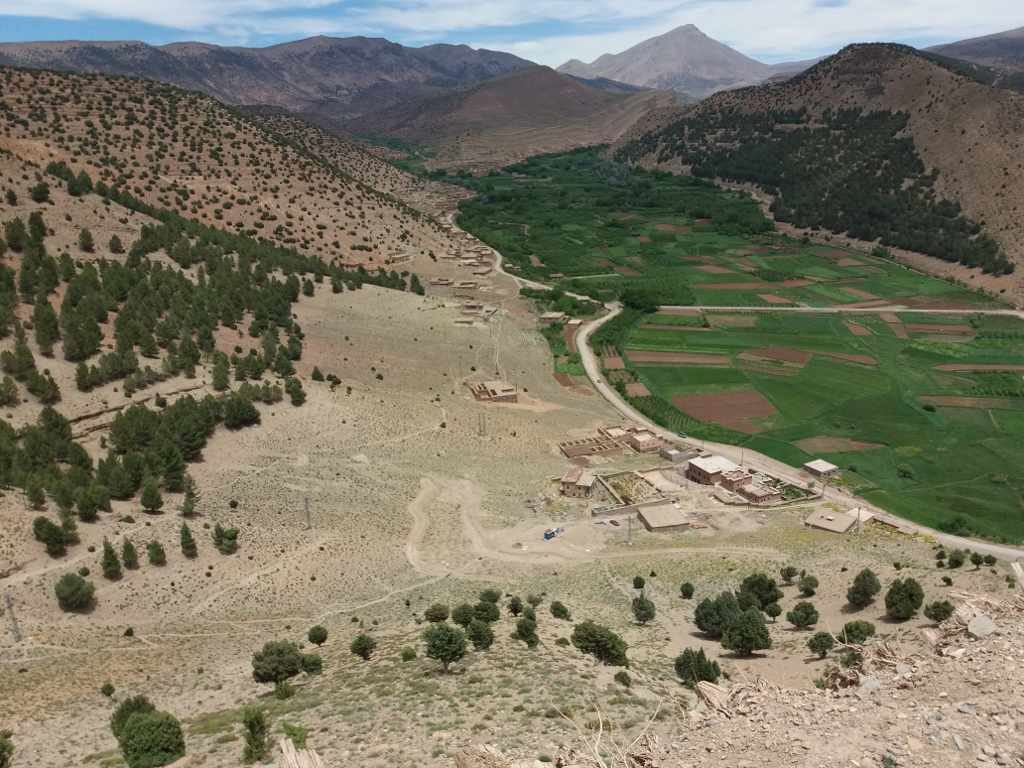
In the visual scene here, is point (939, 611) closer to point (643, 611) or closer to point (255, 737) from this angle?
point (643, 611)

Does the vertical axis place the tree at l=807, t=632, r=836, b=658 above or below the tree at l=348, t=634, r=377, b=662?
above

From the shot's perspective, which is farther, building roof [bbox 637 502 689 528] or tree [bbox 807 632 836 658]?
building roof [bbox 637 502 689 528]

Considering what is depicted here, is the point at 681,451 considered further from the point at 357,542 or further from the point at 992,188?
the point at 992,188

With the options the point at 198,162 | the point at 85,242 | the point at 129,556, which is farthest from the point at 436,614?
the point at 198,162

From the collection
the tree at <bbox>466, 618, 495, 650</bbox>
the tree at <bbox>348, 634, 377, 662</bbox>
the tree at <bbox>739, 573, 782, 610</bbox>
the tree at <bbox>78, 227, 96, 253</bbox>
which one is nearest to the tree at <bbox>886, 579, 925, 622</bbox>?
the tree at <bbox>739, 573, 782, 610</bbox>

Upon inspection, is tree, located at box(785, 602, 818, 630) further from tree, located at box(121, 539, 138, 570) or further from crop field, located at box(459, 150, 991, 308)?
crop field, located at box(459, 150, 991, 308)

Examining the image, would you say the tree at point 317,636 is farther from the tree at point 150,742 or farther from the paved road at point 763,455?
the paved road at point 763,455

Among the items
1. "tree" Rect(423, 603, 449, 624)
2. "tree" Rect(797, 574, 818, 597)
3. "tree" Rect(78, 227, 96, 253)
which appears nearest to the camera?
"tree" Rect(423, 603, 449, 624)

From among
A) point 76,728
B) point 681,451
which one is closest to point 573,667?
point 76,728
